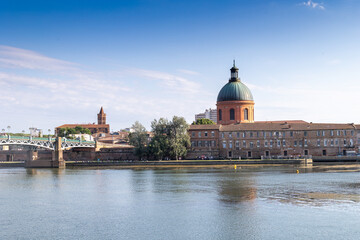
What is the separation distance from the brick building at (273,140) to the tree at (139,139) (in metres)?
11.6

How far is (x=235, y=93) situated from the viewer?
118000mm

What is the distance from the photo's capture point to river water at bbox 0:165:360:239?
95.4 ft

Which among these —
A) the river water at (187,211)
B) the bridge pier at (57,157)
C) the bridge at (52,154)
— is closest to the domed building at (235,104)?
the bridge at (52,154)

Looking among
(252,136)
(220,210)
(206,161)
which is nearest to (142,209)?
(220,210)

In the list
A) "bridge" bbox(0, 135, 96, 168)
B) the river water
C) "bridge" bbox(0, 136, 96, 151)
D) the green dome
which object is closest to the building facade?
the green dome

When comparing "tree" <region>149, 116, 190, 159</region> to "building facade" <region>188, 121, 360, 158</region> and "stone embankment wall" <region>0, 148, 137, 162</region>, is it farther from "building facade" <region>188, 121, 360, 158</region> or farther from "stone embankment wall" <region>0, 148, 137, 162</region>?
"stone embankment wall" <region>0, 148, 137, 162</region>

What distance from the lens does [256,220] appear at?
31891 millimetres

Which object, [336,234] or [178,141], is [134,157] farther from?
[336,234]

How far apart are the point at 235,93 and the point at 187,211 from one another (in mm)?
84379

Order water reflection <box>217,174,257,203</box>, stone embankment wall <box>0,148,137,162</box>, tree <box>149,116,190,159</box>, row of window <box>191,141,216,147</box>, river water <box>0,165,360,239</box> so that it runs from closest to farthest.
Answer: river water <box>0,165,360,239</box> → water reflection <box>217,174,257,203</box> → tree <box>149,116,190,159</box> → row of window <box>191,141,216,147</box> → stone embankment wall <box>0,148,137,162</box>

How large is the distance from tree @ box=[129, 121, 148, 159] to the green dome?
923 inches

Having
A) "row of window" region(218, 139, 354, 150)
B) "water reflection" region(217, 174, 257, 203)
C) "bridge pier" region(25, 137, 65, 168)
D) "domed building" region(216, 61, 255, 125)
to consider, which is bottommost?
"water reflection" region(217, 174, 257, 203)

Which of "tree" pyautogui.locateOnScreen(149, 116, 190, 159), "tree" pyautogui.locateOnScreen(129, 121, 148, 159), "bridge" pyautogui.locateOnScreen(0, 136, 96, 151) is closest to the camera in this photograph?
"bridge" pyautogui.locateOnScreen(0, 136, 96, 151)

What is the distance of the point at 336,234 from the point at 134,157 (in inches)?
3586
